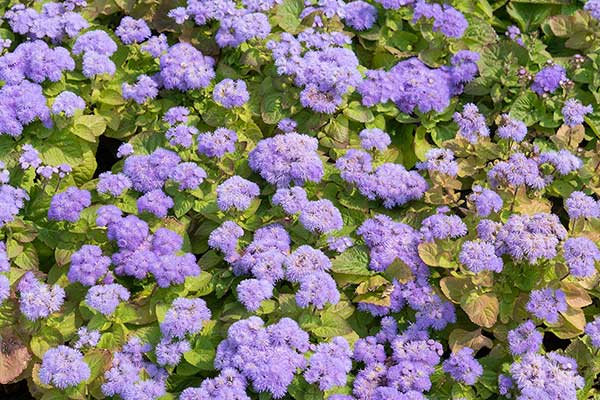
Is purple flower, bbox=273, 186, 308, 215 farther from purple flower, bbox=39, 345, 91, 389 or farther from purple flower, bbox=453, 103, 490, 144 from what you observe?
purple flower, bbox=39, 345, 91, 389

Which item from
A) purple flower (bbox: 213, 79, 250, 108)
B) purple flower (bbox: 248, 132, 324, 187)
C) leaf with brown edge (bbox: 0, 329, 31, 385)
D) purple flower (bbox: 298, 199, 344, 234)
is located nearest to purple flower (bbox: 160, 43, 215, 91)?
purple flower (bbox: 213, 79, 250, 108)

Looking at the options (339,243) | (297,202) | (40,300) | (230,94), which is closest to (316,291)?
(339,243)

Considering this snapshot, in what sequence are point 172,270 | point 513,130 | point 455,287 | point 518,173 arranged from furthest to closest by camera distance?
point 513,130, point 518,173, point 455,287, point 172,270

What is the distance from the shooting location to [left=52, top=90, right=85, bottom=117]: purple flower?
5090 millimetres

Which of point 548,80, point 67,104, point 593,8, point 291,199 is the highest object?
point 593,8

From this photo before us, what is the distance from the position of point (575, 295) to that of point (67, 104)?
3.29 m

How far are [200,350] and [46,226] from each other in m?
1.33

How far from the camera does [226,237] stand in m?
4.66

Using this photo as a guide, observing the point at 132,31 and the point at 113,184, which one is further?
the point at 132,31

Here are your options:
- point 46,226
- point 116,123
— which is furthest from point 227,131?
point 46,226

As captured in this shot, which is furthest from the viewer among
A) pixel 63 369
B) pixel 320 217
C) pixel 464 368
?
pixel 320 217

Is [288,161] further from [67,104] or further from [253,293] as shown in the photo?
[67,104]

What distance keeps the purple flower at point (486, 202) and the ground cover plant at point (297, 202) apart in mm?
14

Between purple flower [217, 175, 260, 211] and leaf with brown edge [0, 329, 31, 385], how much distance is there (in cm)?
136
